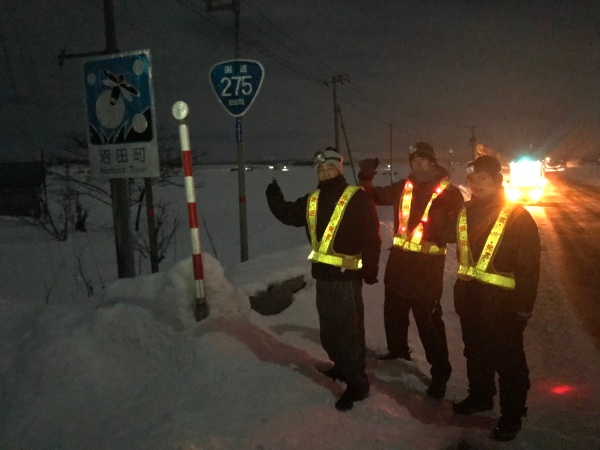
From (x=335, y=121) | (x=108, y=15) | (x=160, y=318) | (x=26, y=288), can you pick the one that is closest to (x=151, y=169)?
(x=160, y=318)

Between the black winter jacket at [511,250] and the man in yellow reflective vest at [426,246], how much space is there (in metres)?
0.30

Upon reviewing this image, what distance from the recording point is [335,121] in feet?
77.6

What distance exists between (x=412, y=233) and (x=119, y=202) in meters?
4.24

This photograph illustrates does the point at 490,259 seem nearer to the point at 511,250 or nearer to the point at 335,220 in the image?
the point at 511,250

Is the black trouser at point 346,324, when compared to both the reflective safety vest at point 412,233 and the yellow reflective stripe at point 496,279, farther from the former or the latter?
the yellow reflective stripe at point 496,279

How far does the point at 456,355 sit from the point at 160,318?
3.08 meters

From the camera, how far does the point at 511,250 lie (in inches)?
128

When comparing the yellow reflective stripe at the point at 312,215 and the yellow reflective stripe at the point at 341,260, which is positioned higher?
the yellow reflective stripe at the point at 312,215

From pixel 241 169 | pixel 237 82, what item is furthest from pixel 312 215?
pixel 241 169

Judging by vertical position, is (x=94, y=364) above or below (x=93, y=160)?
below

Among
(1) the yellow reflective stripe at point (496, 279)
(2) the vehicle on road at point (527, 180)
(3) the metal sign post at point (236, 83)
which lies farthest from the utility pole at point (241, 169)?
(2) the vehicle on road at point (527, 180)

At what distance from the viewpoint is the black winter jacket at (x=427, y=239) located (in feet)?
12.2

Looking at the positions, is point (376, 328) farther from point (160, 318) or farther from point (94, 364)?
point (94, 364)

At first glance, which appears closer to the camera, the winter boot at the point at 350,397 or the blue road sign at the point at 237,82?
the winter boot at the point at 350,397
